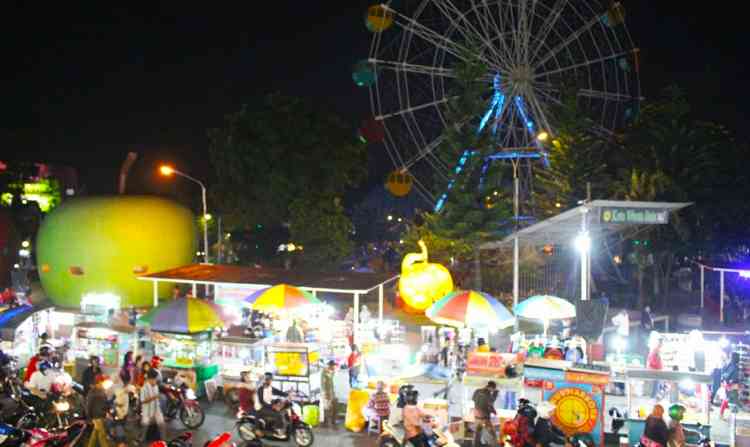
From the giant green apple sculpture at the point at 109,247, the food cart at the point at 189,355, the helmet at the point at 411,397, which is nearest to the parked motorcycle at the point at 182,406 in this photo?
the food cart at the point at 189,355

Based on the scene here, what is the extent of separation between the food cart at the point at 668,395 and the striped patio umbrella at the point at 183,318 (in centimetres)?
862

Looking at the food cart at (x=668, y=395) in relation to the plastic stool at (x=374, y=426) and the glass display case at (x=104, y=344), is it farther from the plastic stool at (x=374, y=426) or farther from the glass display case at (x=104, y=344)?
the glass display case at (x=104, y=344)

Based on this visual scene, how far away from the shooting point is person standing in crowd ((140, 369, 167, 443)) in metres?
12.4

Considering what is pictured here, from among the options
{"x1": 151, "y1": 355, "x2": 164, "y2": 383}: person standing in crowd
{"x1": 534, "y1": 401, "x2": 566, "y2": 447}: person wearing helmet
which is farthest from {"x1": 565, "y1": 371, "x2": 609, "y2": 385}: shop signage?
{"x1": 151, "y1": 355, "x2": 164, "y2": 383}: person standing in crowd

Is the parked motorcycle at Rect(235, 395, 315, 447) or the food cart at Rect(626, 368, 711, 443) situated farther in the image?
the parked motorcycle at Rect(235, 395, 315, 447)

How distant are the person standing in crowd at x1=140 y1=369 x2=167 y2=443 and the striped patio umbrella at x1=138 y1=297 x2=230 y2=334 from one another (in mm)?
2968

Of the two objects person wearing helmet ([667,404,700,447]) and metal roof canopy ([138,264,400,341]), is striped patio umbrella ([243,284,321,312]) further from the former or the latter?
person wearing helmet ([667,404,700,447])

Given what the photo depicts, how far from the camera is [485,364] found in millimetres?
12789

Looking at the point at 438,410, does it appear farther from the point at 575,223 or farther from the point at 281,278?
the point at 281,278

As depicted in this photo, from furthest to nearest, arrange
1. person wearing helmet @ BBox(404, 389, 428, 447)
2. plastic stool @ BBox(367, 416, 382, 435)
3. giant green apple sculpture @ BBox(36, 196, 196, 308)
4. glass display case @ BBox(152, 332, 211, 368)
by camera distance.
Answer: giant green apple sculpture @ BBox(36, 196, 196, 308)
glass display case @ BBox(152, 332, 211, 368)
plastic stool @ BBox(367, 416, 382, 435)
person wearing helmet @ BBox(404, 389, 428, 447)

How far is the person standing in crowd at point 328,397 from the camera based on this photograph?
1390cm

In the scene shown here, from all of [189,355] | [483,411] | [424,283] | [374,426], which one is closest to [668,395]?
[483,411]

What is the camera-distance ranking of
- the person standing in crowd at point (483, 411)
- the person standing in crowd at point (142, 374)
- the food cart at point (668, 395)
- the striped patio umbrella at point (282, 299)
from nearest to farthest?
the food cart at point (668, 395)
the person standing in crowd at point (483, 411)
the person standing in crowd at point (142, 374)
the striped patio umbrella at point (282, 299)

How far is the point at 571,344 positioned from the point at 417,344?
243 inches
